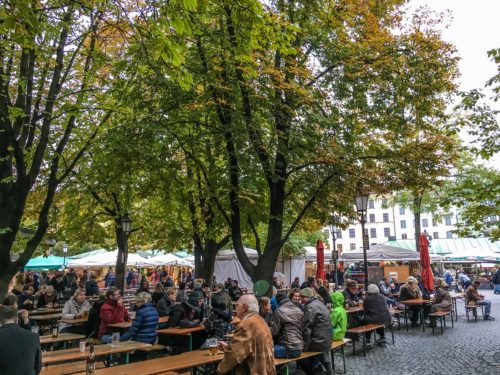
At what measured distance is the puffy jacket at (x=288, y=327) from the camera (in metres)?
6.81

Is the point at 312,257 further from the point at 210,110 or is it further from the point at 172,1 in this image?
the point at 172,1

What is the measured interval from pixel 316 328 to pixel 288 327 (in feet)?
2.83

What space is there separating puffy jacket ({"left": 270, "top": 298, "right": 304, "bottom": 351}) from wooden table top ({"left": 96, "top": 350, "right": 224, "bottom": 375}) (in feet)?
3.42

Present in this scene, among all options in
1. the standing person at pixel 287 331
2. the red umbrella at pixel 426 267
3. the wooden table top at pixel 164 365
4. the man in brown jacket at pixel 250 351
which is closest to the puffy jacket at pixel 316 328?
the standing person at pixel 287 331

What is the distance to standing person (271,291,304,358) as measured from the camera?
22.2 ft

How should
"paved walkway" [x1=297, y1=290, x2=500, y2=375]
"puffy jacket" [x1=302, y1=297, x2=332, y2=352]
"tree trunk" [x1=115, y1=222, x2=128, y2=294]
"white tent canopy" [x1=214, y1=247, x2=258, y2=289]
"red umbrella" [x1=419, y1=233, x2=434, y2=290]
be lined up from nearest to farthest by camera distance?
"puffy jacket" [x1=302, y1=297, x2=332, y2=352]
"paved walkway" [x1=297, y1=290, x2=500, y2=375]
"red umbrella" [x1=419, y1=233, x2=434, y2=290]
"tree trunk" [x1=115, y1=222, x2=128, y2=294]
"white tent canopy" [x1=214, y1=247, x2=258, y2=289]

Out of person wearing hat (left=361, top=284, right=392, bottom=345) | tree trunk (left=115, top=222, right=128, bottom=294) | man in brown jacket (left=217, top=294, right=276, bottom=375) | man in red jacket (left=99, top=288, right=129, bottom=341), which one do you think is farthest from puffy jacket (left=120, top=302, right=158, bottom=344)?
tree trunk (left=115, top=222, right=128, bottom=294)

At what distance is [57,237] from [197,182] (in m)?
10.4

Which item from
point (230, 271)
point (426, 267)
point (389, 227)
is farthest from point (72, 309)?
point (389, 227)

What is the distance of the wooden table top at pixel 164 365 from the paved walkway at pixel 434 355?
1.74 metres

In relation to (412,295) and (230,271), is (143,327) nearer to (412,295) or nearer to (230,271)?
(412,295)

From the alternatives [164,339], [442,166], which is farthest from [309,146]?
[164,339]

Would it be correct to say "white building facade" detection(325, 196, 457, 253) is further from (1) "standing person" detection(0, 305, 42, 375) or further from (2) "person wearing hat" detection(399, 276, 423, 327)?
(1) "standing person" detection(0, 305, 42, 375)

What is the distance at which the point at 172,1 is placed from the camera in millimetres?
5625
